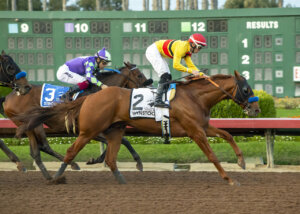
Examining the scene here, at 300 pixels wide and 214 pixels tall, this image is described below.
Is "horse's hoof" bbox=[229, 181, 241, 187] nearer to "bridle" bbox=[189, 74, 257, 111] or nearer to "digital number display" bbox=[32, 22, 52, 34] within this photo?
"bridle" bbox=[189, 74, 257, 111]

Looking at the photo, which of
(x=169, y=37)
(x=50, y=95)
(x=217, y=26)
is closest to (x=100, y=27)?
(x=169, y=37)

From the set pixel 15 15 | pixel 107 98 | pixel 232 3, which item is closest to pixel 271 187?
pixel 107 98

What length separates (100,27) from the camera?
13.7m

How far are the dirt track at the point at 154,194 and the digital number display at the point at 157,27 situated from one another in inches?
265

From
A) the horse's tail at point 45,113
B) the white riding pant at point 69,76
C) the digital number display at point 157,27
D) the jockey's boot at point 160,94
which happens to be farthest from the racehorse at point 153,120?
the digital number display at point 157,27

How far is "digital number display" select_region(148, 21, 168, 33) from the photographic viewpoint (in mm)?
13602

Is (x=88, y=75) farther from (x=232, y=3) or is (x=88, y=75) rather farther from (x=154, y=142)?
(x=232, y=3)

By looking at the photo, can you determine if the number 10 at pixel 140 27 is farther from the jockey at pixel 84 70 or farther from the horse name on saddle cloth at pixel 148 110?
the horse name on saddle cloth at pixel 148 110

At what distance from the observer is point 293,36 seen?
13.4m

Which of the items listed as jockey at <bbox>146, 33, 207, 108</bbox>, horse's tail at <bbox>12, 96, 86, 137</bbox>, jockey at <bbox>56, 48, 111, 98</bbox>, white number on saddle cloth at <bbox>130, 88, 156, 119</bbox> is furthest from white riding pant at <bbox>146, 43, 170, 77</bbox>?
horse's tail at <bbox>12, 96, 86, 137</bbox>

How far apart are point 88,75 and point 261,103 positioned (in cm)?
449

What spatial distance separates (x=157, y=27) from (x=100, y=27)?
141cm

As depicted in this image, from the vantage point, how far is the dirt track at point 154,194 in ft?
16.3

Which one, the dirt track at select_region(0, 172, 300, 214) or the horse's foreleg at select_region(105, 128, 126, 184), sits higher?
the horse's foreleg at select_region(105, 128, 126, 184)
